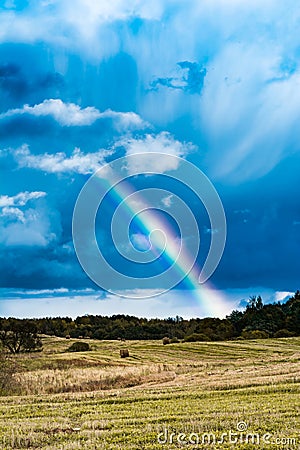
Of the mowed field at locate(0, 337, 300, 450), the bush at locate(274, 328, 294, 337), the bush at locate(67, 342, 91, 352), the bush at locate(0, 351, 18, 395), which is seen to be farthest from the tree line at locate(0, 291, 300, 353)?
the mowed field at locate(0, 337, 300, 450)

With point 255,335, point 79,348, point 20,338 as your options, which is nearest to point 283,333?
point 255,335

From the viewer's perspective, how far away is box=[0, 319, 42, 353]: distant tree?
184ft

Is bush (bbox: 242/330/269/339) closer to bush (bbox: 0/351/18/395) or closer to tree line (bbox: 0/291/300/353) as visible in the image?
tree line (bbox: 0/291/300/353)

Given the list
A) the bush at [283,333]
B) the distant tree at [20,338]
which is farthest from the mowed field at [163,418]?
the bush at [283,333]

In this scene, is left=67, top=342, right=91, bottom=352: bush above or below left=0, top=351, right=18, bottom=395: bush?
above

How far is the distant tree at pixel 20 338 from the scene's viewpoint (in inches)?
2214

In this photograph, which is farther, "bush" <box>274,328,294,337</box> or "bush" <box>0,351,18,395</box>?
"bush" <box>274,328,294,337</box>

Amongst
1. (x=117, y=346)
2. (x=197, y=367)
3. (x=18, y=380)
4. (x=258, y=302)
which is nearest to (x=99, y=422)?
(x=18, y=380)

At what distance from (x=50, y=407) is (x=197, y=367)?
22.7 metres

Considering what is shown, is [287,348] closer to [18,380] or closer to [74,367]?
[74,367]

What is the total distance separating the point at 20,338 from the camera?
57.0 meters

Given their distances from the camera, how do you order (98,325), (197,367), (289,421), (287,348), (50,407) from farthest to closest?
(98,325)
(287,348)
(197,367)
(50,407)
(289,421)

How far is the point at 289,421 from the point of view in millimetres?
13562

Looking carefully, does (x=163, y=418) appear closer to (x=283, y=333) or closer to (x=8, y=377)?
(x=8, y=377)
